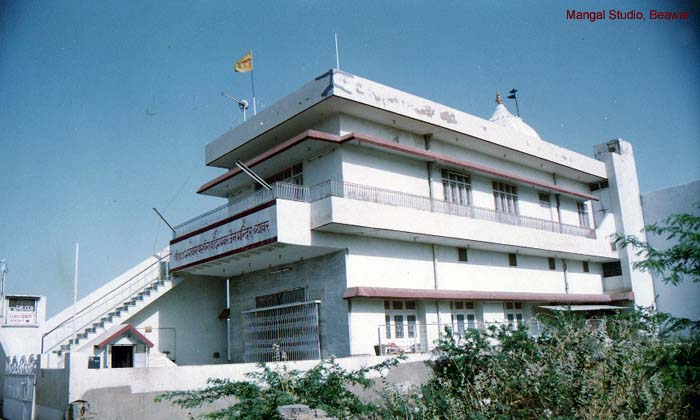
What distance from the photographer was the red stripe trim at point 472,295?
16281 mm

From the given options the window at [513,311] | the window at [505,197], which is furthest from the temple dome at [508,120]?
the window at [513,311]

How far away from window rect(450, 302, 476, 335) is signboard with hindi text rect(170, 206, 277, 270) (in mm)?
7473

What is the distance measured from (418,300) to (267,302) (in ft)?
17.3

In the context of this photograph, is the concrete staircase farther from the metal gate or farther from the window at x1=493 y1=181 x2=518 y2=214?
the window at x1=493 y1=181 x2=518 y2=214

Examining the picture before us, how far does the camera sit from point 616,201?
27.3m

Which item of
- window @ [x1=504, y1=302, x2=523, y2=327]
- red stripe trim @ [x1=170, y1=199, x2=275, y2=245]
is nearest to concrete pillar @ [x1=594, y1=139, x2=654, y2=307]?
window @ [x1=504, y1=302, x2=523, y2=327]

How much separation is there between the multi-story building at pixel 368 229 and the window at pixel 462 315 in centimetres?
6

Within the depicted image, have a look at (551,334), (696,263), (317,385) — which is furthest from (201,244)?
(696,263)

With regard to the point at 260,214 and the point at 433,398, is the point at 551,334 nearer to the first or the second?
the point at 433,398

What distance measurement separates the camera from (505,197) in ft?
75.5

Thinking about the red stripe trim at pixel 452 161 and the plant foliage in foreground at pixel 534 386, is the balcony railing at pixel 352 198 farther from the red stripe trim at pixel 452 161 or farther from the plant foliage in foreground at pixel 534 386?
the plant foliage in foreground at pixel 534 386

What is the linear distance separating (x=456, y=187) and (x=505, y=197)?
3.25 metres

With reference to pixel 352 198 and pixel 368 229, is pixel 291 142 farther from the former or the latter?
pixel 368 229

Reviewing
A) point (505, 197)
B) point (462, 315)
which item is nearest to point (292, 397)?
point (462, 315)
